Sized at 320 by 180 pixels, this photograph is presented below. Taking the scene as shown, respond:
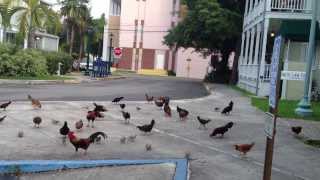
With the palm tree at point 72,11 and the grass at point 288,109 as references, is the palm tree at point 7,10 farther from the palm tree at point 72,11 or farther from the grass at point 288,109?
the palm tree at point 72,11

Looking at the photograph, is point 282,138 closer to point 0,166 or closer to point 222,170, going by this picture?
point 222,170

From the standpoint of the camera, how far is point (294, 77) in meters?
18.5

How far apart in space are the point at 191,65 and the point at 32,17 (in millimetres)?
35110

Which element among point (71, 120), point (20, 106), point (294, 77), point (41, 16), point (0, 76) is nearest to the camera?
point (71, 120)

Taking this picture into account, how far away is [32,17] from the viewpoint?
134 ft

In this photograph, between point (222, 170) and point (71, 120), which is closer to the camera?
point (222, 170)

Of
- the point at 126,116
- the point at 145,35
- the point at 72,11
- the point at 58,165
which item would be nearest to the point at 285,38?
the point at 126,116

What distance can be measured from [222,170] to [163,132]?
3.93m

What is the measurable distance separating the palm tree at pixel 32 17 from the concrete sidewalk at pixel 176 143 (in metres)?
24.2

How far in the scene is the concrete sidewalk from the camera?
9.80 metres

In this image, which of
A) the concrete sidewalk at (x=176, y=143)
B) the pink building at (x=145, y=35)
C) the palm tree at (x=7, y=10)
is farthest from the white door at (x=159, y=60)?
the concrete sidewalk at (x=176, y=143)

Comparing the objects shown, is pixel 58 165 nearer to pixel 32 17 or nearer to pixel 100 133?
pixel 100 133

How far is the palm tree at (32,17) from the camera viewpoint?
40.7 metres

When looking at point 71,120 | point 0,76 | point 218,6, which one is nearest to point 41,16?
point 0,76
